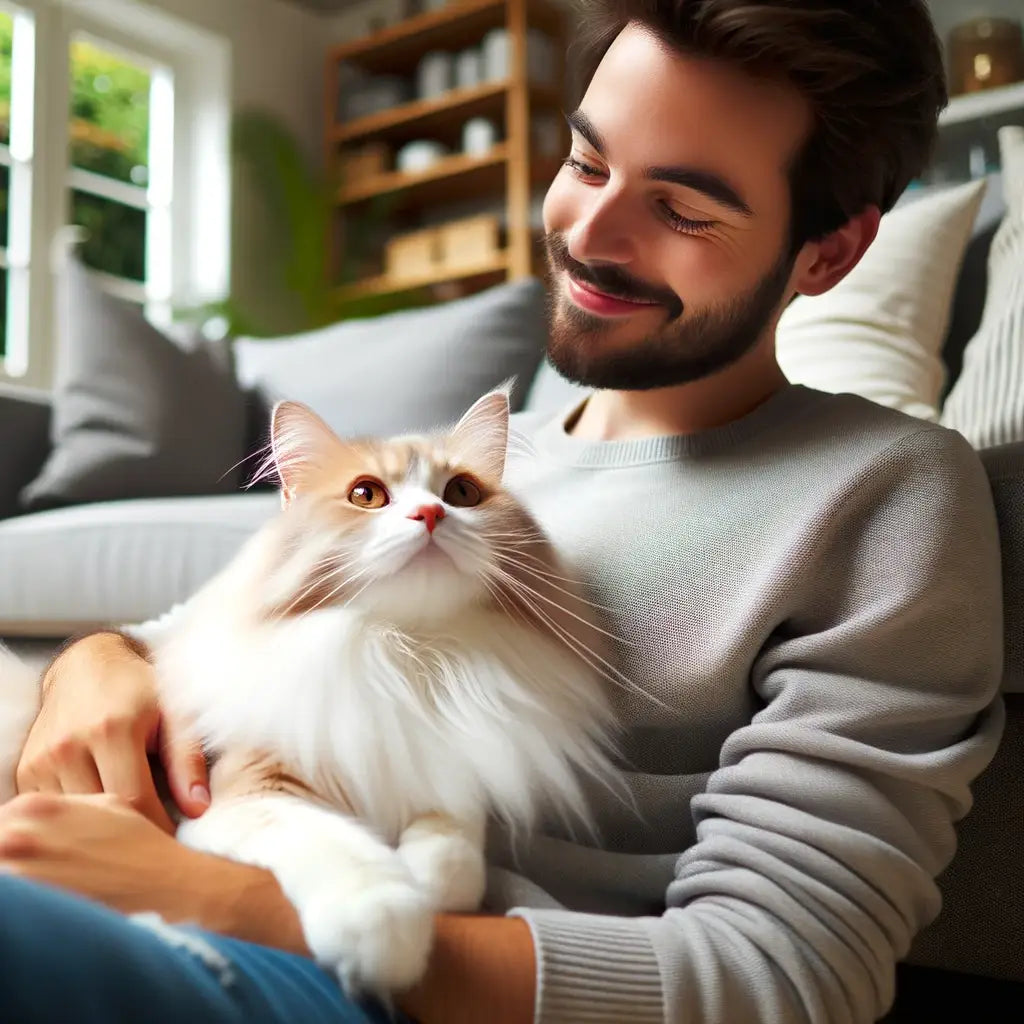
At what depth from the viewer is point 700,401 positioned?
1.11m

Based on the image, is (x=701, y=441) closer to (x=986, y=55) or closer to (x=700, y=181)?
(x=700, y=181)

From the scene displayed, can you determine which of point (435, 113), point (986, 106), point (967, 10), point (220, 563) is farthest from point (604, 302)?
point (435, 113)

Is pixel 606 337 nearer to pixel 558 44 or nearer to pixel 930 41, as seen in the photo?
pixel 930 41

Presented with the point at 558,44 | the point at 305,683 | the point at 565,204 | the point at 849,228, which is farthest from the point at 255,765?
the point at 558,44

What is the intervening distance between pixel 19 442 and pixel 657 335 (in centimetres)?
206

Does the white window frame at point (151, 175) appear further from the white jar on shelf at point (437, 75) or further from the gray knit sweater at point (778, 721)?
the gray knit sweater at point (778, 721)

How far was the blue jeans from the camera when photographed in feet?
1.52

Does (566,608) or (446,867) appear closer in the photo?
(446,867)

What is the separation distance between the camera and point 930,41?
39.8 inches

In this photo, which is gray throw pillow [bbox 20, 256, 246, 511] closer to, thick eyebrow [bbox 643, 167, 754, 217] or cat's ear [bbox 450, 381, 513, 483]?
cat's ear [bbox 450, 381, 513, 483]

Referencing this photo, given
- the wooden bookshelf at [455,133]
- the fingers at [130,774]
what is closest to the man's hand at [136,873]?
the fingers at [130,774]

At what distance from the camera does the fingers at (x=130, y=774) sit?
31.3 inches

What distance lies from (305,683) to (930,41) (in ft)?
2.79

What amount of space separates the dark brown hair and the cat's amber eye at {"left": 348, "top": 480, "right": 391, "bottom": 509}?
50 cm
